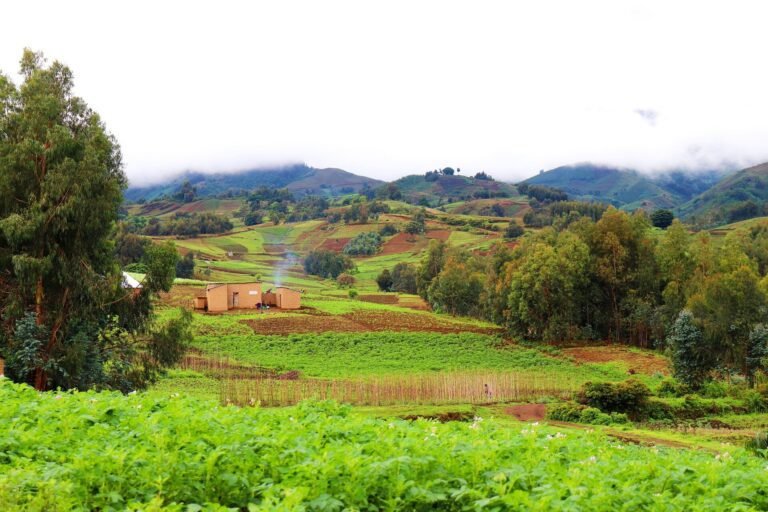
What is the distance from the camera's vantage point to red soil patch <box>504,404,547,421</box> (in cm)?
2944

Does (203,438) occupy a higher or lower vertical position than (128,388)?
higher

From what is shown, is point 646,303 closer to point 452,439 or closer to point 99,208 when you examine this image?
point 99,208

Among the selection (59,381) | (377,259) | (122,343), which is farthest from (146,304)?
(377,259)

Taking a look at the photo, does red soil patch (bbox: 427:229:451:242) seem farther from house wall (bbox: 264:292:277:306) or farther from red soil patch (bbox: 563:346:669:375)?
red soil patch (bbox: 563:346:669:375)

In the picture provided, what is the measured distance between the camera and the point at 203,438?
6559 mm

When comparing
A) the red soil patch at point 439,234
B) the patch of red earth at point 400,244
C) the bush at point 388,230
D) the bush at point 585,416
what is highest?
the bush at point 388,230

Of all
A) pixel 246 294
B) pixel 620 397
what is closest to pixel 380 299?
pixel 246 294

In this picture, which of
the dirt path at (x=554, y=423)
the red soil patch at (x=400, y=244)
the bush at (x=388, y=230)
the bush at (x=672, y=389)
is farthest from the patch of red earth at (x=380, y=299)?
the dirt path at (x=554, y=423)

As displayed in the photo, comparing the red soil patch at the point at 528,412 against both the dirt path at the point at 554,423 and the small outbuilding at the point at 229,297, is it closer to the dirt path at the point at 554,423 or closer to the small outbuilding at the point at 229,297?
the dirt path at the point at 554,423

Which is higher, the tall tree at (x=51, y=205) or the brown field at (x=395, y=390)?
the tall tree at (x=51, y=205)

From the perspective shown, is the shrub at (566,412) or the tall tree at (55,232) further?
the shrub at (566,412)

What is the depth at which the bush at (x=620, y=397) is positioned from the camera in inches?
1190

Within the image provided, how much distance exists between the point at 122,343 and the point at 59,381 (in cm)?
302

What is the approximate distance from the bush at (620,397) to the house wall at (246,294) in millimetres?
46777
